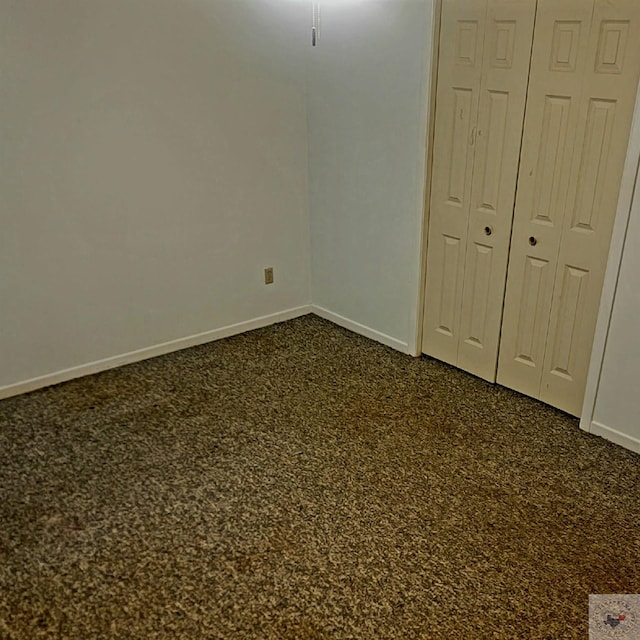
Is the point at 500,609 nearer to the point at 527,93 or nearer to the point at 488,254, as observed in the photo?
the point at 488,254

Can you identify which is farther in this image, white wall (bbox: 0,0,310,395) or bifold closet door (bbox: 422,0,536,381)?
white wall (bbox: 0,0,310,395)

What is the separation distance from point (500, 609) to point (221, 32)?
291cm

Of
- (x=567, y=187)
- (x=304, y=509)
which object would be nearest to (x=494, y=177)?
(x=567, y=187)

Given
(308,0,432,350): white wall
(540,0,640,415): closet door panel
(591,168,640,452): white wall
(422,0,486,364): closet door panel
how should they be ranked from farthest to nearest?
(308,0,432,350): white wall
(422,0,486,364): closet door panel
(591,168,640,452): white wall
(540,0,640,415): closet door panel

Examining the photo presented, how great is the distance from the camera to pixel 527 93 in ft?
9.04

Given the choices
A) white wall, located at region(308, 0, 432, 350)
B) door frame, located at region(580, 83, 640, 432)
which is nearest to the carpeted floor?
door frame, located at region(580, 83, 640, 432)

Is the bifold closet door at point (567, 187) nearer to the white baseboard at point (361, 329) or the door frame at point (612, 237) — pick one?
the door frame at point (612, 237)

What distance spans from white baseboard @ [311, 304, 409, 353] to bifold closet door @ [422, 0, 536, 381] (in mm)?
210

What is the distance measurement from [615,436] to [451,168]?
57.0 inches

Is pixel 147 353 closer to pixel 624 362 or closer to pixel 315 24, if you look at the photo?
pixel 315 24

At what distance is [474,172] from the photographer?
306cm

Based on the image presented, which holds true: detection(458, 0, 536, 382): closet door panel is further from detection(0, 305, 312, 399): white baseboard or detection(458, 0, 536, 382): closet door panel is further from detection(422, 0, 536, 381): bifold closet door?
detection(0, 305, 312, 399): white baseboard

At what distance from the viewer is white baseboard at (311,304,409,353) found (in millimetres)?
3687

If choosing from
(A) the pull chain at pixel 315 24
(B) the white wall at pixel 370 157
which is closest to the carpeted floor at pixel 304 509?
(B) the white wall at pixel 370 157
